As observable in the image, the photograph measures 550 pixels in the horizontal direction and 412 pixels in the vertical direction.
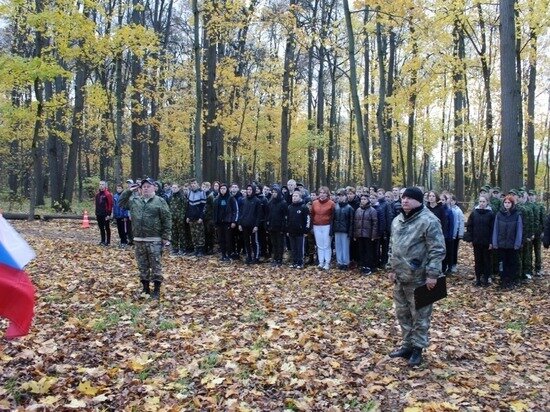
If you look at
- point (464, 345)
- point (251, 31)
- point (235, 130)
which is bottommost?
point (464, 345)

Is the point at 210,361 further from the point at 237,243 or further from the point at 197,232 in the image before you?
the point at 197,232

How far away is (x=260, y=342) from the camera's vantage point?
6.94 m

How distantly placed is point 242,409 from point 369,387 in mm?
1459

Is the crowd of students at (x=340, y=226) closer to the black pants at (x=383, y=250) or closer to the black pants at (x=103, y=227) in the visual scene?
the black pants at (x=383, y=250)

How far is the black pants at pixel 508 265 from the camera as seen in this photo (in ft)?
37.2

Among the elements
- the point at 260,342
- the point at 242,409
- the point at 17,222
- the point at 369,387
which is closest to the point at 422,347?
the point at 369,387

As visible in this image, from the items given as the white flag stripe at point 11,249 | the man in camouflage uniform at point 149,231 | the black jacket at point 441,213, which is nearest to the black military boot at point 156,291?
A: the man in camouflage uniform at point 149,231

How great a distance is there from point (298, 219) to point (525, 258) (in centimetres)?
552

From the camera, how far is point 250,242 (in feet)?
46.2

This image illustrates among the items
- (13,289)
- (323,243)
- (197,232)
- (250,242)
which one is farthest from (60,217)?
(13,289)

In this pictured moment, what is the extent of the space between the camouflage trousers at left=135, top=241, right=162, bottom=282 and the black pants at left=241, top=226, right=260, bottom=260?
466 centimetres

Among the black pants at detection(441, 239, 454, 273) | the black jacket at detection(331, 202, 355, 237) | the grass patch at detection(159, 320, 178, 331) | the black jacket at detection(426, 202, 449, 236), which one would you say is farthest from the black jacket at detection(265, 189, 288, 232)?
the grass patch at detection(159, 320, 178, 331)

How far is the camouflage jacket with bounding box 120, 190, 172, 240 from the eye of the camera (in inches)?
366

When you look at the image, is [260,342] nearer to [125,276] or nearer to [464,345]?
[464,345]
